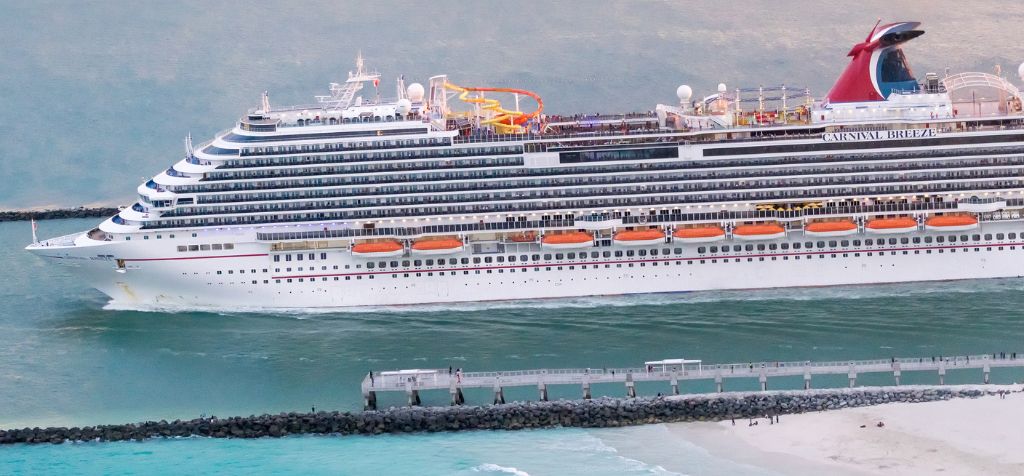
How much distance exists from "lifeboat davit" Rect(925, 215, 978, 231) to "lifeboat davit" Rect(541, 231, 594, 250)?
8284 millimetres

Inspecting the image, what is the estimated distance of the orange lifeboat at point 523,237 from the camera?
144 feet

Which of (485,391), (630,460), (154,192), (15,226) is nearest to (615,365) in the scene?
(485,391)

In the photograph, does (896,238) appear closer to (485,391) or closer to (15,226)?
(485,391)

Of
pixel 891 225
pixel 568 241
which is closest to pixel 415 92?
pixel 568 241

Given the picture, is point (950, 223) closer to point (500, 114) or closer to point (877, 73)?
point (877, 73)

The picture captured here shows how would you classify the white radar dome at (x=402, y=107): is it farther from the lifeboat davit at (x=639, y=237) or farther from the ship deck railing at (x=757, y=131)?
the lifeboat davit at (x=639, y=237)

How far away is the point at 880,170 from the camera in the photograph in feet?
145

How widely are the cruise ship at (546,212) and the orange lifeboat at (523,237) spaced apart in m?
0.05

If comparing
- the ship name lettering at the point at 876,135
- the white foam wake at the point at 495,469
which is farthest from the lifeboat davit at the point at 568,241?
the white foam wake at the point at 495,469

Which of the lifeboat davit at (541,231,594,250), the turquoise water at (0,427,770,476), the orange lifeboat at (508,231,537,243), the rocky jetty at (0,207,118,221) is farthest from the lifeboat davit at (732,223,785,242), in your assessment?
the rocky jetty at (0,207,118,221)

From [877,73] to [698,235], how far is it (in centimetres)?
643

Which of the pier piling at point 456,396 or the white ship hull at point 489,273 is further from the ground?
the white ship hull at point 489,273

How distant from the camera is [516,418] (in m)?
34.7

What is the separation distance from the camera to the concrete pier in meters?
35.8
